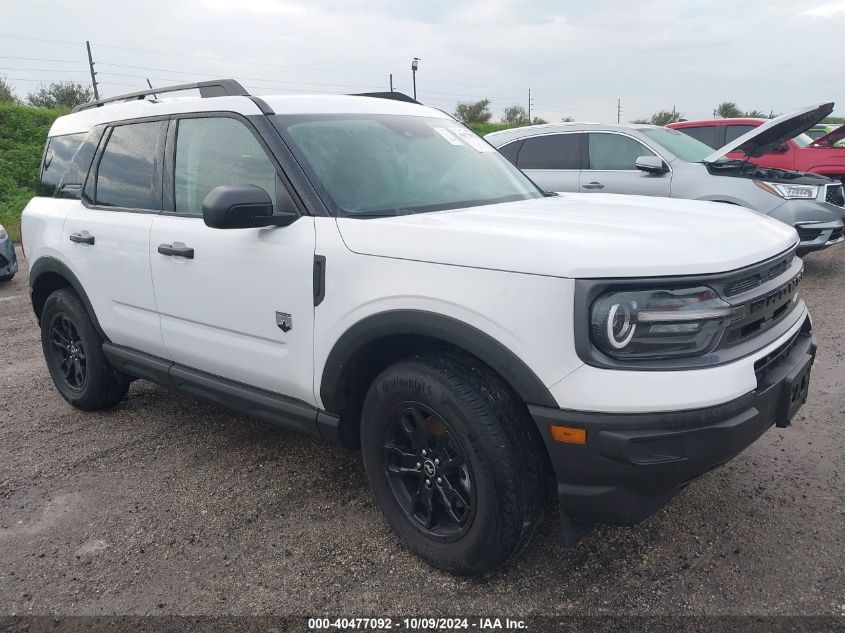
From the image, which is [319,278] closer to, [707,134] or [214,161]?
[214,161]

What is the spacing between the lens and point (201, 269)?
312 centimetres

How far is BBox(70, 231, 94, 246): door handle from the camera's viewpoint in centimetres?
380

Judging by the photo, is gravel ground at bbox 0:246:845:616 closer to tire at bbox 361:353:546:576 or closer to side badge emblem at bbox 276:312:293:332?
tire at bbox 361:353:546:576

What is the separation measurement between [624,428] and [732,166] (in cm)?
642

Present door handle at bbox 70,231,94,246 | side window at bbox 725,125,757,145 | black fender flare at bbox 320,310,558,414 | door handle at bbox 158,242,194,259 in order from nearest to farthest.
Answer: black fender flare at bbox 320,310,558,414
door handle at bbox 158,242,194,259
door handle at bbox 70,231,94,246
side window at bbox 725,125,757,145

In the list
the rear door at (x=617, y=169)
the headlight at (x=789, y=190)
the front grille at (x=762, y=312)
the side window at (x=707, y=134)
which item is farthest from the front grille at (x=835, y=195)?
the front grille at (x=762, y=312)

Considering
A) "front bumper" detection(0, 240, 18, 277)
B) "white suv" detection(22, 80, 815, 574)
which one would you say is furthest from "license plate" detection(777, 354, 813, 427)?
"front bumper" detection(0, 240, 18, 277)

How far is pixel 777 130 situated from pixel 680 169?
97 centimetres

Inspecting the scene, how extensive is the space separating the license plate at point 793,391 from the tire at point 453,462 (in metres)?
0.84

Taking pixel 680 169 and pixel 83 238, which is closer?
pixel 83 238

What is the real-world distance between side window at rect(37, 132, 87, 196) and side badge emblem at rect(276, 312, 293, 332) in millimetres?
2248

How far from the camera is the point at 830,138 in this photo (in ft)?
29.6

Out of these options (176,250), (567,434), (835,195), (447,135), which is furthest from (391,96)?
(835,195)

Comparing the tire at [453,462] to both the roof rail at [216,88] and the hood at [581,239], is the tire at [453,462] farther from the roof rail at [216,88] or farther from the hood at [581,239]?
the roof rail at [216,88]
